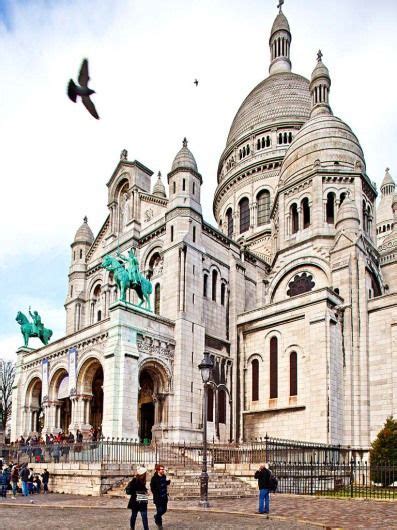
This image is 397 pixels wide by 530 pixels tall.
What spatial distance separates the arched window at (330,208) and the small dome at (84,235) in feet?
65.8

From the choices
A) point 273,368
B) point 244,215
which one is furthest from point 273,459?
point 244,215

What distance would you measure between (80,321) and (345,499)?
29857mm

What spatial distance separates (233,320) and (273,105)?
31.0 m

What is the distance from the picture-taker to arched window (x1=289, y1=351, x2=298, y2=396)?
3688 cm

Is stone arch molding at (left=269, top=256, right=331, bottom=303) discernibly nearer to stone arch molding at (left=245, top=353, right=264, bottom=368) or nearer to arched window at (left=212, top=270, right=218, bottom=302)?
arched window at (left=212, top=270, right=218, bottom=302)

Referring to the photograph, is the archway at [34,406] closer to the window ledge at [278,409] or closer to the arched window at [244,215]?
the window ledge at [278,409]

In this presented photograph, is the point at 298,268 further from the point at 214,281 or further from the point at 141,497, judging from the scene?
the point at 141,497

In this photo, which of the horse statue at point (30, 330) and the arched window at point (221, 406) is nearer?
the arched window at point (221, 406)

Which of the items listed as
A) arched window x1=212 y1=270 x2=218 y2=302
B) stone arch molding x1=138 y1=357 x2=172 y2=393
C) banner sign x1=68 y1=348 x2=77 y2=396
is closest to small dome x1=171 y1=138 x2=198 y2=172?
arched window x1=212 y1=270 x2=218 y2=302

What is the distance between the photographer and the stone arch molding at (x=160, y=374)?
3562 centimetres

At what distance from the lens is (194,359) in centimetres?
3731

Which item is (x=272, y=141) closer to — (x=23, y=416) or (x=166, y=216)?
(x=166, y=216)

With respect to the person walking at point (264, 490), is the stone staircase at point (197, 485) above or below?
below

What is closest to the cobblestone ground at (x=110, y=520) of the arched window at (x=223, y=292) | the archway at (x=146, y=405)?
the archway at (x=146, y=405)
